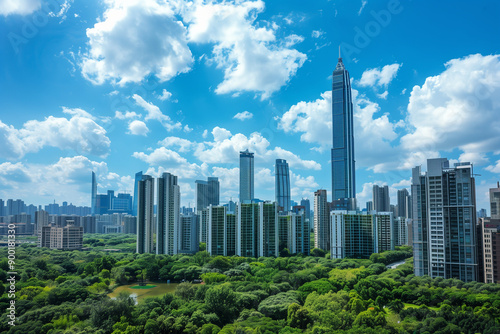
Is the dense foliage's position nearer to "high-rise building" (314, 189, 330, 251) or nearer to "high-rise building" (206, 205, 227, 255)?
"high-rise building" (206, 205, 227, 255)

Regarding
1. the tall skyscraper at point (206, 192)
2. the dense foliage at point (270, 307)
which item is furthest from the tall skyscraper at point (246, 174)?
the dense foliage at point (270, 307)

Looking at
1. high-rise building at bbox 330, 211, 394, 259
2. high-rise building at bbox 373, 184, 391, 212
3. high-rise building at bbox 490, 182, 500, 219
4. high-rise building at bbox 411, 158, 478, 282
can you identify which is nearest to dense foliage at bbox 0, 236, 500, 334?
high-rise building at bbox 411, 158, 478, 282

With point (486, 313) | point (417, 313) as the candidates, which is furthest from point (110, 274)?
point (486, 313)

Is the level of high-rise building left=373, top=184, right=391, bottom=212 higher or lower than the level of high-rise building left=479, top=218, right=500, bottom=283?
higher

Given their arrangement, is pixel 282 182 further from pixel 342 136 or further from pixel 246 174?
pixel 342 136

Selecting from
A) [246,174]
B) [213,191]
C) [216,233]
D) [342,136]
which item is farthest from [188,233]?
[342,136]

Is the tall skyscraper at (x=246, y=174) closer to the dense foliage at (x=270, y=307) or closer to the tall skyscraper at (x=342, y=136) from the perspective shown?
the tall skyscraper at (x=342, y=136)
